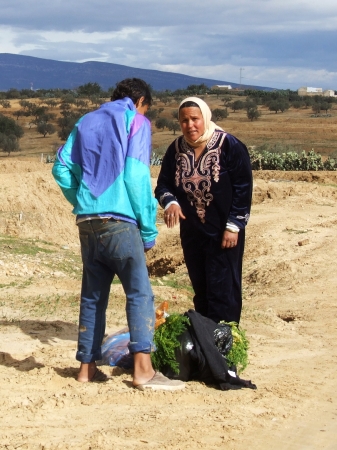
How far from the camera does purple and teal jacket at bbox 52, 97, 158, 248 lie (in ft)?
14.5

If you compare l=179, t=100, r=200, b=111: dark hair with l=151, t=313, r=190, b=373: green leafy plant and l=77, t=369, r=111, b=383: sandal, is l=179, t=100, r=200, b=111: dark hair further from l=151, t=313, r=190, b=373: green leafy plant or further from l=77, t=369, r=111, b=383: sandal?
l=77, t=369, r=111, b=383: sandal

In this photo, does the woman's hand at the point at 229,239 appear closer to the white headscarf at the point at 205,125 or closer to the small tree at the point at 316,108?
the white headscarf at the point at 205,125

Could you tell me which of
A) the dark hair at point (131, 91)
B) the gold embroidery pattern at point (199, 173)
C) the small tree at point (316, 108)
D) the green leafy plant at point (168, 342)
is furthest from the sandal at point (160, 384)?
the small tree at point (316, 108)

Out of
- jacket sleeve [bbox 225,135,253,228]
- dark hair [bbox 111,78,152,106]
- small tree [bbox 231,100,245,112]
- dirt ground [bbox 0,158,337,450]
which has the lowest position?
dirt ground [bbox 0,158,337,450]

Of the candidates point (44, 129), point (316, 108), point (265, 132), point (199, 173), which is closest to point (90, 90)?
point (316, 108)

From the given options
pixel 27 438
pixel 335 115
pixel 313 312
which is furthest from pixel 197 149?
pixel 335 115

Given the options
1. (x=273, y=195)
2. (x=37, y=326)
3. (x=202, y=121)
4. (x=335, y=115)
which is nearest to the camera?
(x=202, y=121)

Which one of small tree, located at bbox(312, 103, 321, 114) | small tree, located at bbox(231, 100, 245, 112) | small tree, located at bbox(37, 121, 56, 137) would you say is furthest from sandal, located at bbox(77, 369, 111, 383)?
small tree, located at bbox(231, 100, 245, 112)

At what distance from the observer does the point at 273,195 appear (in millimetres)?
17203

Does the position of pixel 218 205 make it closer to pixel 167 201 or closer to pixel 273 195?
pixel 167 201

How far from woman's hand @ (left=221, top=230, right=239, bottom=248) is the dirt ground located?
95 cm

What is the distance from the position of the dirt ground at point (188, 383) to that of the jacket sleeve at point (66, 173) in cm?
123

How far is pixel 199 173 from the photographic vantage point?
17.3 ft

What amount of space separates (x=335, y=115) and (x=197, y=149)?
185ft
